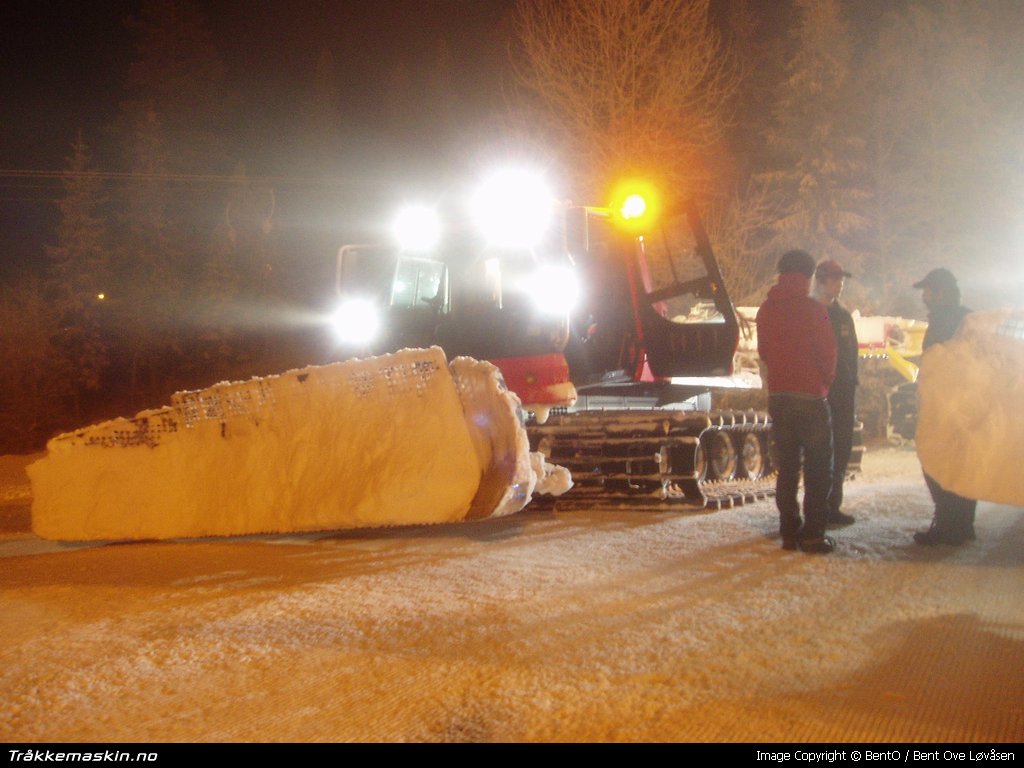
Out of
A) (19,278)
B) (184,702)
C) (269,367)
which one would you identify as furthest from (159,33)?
(184,702)

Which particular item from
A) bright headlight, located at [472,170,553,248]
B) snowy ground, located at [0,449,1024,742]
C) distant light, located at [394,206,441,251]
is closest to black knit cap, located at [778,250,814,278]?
snowy ground, located at [0,449,1024,742]

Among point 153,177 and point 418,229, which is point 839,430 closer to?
point 418,229

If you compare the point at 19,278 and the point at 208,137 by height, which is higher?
the point at 208,137

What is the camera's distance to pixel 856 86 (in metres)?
35.9

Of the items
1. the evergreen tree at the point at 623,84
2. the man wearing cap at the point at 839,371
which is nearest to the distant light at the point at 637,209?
the man wearing cap at the point at 839,371

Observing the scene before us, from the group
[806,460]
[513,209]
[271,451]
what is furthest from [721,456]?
[271,451]

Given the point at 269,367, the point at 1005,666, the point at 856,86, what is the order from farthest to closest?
the point at 856,86 < the point at 269,367 < the point at 1005,666

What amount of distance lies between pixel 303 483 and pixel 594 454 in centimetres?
275

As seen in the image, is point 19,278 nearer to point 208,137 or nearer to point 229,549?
point 208,137

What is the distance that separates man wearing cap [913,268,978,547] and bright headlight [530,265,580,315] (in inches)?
103

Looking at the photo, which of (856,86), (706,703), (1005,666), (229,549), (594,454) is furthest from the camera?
(856,86)

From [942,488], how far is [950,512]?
0.60 feet

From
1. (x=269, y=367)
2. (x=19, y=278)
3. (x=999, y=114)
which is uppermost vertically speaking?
(x=999, y=114)

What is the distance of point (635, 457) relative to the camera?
27.0 ft
